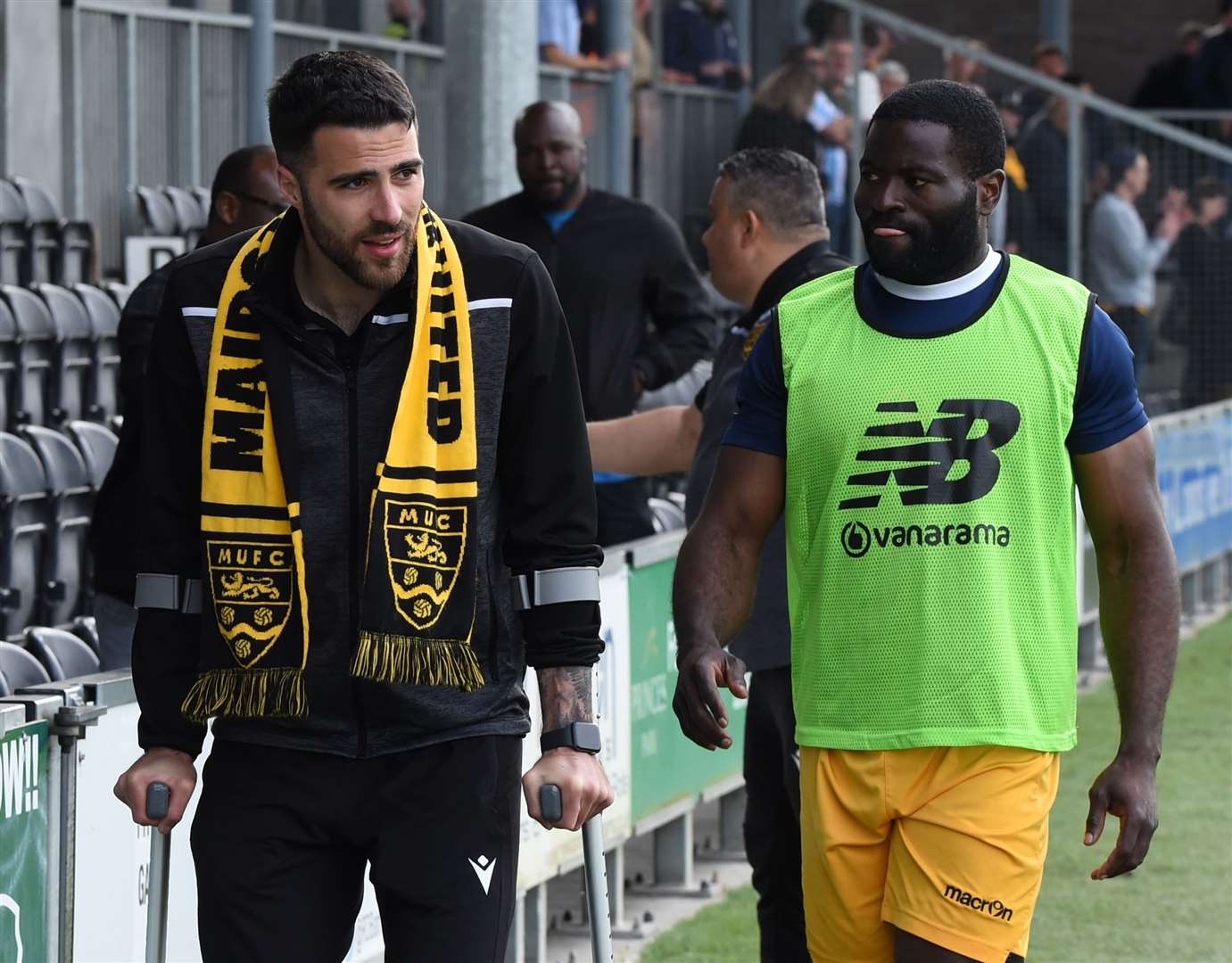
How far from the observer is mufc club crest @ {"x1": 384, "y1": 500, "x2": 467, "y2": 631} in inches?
125

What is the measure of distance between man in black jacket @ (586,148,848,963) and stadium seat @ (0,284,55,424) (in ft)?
14.6

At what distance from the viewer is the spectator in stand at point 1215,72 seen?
1838 centimetres

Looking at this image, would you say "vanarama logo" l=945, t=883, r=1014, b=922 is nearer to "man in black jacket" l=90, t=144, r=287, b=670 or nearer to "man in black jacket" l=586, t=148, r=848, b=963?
"man in black jacket" l=586, t=148, r=848, b=963

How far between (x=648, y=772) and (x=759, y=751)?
6.72 feet

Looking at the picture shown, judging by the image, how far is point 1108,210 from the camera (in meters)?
15.5

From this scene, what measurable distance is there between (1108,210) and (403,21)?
193 inches

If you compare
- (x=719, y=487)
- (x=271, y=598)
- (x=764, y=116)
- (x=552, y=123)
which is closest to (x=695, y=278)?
(x=552, y=123)

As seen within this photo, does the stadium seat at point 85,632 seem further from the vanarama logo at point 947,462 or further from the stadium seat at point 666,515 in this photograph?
the vanarama logo at point 947,462

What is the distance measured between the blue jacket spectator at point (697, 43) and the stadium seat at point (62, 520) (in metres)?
8.80

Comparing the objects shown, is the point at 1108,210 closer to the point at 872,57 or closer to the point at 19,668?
the point at 872,57

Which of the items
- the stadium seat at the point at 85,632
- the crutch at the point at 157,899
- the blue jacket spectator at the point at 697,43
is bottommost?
the stadium seat at the point at 85,632

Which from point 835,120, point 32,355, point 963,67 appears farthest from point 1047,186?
point 32,355

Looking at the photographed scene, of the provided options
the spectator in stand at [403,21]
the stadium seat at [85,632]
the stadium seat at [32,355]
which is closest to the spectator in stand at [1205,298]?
the spectator in stand at [403,21]

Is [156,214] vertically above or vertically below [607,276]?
above
